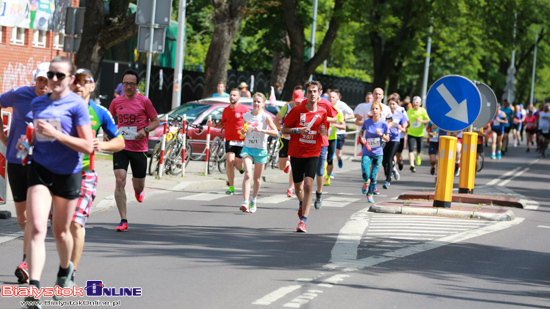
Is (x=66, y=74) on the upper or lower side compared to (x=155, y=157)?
upper

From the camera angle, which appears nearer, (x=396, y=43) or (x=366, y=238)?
(x=366, y=238)

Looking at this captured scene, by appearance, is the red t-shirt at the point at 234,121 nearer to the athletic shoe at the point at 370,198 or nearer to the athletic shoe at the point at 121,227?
the athletic shoe at the point at 370,198

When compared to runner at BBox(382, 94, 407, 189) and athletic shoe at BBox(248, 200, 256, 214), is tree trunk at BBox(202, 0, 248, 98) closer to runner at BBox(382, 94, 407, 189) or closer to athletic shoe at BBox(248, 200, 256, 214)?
runner at BBox(382, 94, 407, 189)

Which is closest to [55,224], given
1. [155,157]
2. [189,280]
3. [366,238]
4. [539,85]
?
[189,280]

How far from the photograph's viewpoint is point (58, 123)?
646cm

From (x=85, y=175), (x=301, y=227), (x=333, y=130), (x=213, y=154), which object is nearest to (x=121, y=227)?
(x=301, y=227)

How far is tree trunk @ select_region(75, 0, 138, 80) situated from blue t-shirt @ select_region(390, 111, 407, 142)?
6088mm

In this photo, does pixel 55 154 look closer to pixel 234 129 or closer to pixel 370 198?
pixel 234 129

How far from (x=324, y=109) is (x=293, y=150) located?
2.16 feet

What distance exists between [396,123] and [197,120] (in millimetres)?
5014

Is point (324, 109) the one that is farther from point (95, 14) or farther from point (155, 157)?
point (95, 14)

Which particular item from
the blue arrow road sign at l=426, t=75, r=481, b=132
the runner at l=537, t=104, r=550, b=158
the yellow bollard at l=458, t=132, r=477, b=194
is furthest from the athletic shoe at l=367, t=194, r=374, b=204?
the runner at l=537, t=104, r=550, b=158

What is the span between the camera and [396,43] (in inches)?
1590

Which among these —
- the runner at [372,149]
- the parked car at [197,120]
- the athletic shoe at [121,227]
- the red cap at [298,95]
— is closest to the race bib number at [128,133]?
the athletic shoe at [121,227]
